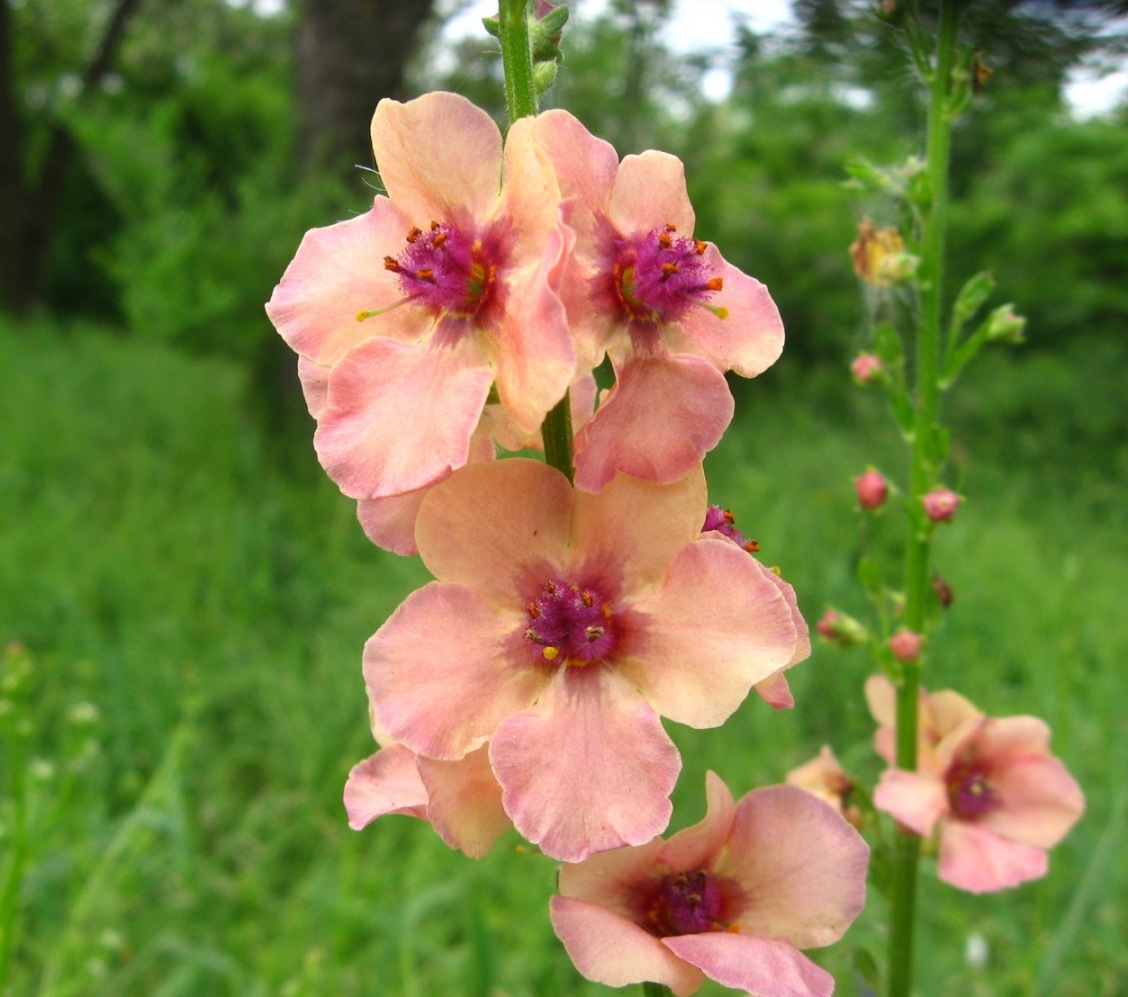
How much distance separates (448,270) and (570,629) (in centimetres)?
26

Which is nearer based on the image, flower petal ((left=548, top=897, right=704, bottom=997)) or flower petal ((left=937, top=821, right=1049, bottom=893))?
flower petal ((left=548, top=897, right=704, bottom=997))

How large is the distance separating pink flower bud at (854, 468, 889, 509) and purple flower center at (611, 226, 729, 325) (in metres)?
0.62

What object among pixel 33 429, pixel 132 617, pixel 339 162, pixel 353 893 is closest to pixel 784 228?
pixel 339 162

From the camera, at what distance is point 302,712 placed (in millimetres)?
2896

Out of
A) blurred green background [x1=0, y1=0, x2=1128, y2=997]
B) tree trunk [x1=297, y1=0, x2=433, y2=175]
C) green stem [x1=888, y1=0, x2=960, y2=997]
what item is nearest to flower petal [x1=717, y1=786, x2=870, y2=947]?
blurred green background [x1=0, y1=0, x2=1128, y2=997]

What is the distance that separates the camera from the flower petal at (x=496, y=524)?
2.28 feet

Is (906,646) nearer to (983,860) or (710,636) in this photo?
(983,860)

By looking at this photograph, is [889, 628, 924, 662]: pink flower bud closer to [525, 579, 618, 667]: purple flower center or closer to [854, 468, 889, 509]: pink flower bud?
[854, 468, 889, 509]: pink flower bud

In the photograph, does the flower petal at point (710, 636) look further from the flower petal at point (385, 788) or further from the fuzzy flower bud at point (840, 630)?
the fuzzy flower bud at point (840, 630)

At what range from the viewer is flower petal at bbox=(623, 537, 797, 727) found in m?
0.66

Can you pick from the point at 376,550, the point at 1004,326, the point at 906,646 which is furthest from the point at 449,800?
the point at 376,550

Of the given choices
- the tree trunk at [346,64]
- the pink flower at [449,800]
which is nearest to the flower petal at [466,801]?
the pink flower at [449,800]

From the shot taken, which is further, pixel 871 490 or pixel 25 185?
pixel 25 185

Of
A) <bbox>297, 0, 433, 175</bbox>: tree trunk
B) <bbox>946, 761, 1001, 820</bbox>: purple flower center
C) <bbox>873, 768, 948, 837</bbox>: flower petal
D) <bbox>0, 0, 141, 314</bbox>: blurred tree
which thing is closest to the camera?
<bbox>873, 768, 948, 837</bbox>: flower petal
